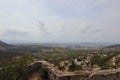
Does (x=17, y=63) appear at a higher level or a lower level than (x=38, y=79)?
higher

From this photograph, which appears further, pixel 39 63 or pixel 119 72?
pixel 39 63

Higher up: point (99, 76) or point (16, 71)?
point (99, 76)

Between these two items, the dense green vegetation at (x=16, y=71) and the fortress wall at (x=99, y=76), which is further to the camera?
the dense green vegetation at (x=16, y=71)

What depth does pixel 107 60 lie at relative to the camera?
194 ft

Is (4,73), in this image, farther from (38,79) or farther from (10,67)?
(38,79)

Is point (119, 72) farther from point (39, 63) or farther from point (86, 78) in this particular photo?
point (39, 63)

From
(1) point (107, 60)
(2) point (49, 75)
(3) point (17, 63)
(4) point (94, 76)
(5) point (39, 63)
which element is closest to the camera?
(4) point (94, 76)

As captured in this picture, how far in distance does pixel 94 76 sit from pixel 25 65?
8302mm

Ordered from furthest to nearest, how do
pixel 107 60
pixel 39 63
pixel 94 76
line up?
pixel 107 60
pixel 39 63
pixel 94 76

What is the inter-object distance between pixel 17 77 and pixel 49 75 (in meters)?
2.81

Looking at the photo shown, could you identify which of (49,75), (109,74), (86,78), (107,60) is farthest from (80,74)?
(107,60)

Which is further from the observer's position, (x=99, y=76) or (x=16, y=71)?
(x=16, y=71)

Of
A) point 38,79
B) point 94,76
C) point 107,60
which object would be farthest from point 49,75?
point 107,60

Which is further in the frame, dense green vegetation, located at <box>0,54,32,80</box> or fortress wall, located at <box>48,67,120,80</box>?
dense green vegetation, located at <box>0,54,32,80</box>
